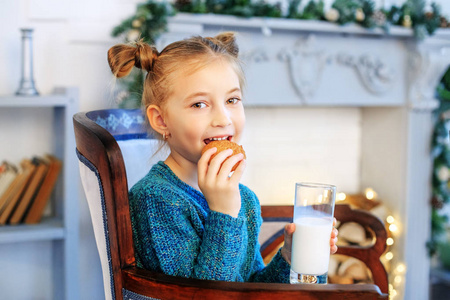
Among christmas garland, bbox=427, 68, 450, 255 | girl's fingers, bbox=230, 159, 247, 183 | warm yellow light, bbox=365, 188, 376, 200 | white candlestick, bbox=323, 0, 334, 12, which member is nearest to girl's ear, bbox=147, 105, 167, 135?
girl's fingers, bbox=230, 159, 247, 183

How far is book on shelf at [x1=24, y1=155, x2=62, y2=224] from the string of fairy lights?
1485 mm

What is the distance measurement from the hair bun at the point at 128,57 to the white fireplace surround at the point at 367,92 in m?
1.20

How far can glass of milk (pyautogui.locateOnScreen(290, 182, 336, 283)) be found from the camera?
942mm

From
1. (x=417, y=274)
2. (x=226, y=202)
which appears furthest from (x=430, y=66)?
(x=226, y=202)

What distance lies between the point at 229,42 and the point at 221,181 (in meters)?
0.38

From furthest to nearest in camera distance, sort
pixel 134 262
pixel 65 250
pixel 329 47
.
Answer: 1. pixel 329 47
2. pixel 65 250
3. pixel 134 262

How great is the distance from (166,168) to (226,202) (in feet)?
0.66

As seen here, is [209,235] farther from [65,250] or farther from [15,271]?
[15,271]

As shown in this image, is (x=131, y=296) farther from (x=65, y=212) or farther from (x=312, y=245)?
(x=65, y=212)

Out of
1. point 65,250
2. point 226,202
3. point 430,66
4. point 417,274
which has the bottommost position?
point 417,274

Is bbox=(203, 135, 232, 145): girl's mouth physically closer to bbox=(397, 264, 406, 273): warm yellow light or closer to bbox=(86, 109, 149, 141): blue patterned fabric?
bbox=(86, 109, 149, 141): blue patterned fabric

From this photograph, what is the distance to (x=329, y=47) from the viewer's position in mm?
2551

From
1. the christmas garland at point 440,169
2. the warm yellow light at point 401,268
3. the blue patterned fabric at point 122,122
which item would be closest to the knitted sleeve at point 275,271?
the blue patterned fabric at point 122,122

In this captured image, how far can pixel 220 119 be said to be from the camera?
1.00 metres
